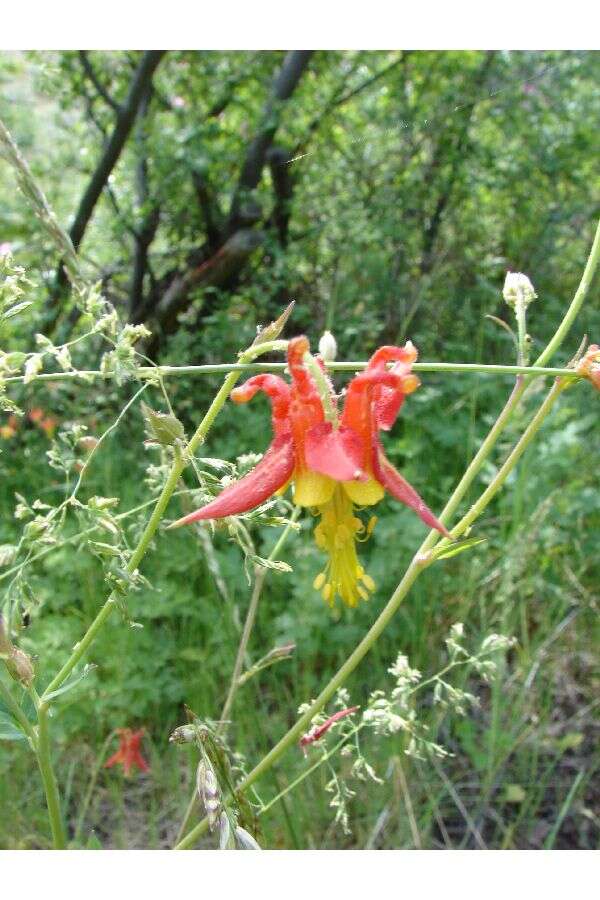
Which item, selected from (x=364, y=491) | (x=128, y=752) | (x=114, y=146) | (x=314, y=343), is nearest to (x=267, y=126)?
(x=114, y=146)

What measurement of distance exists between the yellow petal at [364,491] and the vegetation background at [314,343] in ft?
1.61

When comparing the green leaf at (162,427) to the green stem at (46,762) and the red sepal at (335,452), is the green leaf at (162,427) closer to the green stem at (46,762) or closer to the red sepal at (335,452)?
the red sepal at (335,452)

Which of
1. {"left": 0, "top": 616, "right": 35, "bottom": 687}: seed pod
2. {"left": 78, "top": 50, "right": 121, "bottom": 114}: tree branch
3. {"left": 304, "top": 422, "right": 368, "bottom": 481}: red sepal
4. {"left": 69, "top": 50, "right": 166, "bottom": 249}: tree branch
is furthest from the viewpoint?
{"left": 78, "top": 50, "right": 121, "bottom": 114}: tree branch

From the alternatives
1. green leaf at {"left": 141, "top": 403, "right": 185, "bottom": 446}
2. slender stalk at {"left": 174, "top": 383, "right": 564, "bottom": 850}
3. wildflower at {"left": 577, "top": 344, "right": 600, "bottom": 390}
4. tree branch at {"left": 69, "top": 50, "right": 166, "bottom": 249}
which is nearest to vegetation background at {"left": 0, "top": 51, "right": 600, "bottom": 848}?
tree branch at {"left": 69, "top": 50, "right": 166, "bottom": 249}

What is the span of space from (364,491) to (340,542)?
61 mm

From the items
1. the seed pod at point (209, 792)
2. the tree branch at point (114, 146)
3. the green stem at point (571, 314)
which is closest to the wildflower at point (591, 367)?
the green stem at point (571, 314)

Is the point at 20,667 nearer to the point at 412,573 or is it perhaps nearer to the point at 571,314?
the point at 412,573

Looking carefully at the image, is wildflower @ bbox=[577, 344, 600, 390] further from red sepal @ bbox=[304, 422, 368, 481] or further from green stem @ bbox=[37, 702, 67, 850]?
green stem @ bbox=[37, 702, 67, 850]

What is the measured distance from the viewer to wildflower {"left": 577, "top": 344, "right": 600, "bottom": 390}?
785 millimetres

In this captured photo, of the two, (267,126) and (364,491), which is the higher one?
(267,126)

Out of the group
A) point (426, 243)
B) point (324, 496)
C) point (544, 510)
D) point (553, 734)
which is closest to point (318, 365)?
point (324, 496)

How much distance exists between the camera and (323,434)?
2.22 ft

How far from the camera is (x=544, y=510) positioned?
5.14 ft

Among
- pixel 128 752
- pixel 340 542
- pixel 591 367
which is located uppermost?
pixel 591 367
